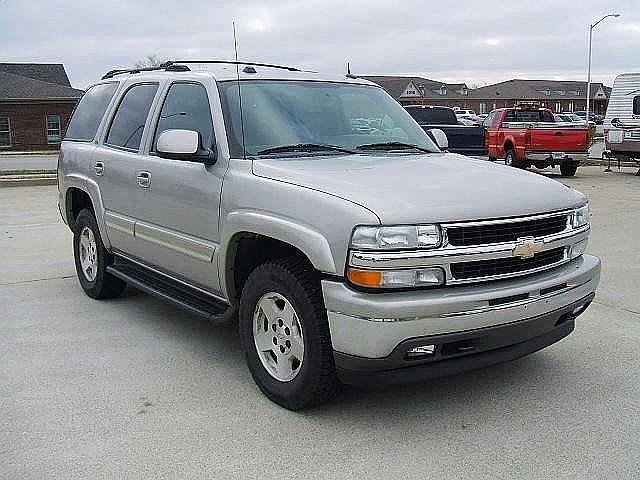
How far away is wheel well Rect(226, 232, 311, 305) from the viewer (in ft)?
14.3

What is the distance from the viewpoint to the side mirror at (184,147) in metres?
4.52

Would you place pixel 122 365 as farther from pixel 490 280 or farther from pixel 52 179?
A: pixel 52 179

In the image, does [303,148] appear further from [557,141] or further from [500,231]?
[557,141]

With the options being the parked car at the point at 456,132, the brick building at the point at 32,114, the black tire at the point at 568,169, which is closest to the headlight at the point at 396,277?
the black tire at the point at 568,169

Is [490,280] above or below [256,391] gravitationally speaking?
above

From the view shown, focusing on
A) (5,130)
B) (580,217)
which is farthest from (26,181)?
(5,130)

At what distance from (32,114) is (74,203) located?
3884 cm

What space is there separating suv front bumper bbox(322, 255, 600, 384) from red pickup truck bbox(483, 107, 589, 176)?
16.3 meters

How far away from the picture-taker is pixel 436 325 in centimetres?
358

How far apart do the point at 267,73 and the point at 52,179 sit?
44.2ft

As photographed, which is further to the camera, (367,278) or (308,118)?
(308,118)

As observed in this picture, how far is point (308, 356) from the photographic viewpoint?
153 inches

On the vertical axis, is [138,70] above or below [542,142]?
above

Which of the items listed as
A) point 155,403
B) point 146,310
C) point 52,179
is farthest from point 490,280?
point 52,179
